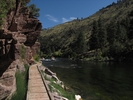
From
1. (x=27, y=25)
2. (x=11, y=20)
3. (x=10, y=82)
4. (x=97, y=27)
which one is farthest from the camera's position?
(x=97, y=27)

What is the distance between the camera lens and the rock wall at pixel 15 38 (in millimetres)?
10006

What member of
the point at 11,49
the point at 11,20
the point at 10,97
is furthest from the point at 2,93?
the point at 11,20

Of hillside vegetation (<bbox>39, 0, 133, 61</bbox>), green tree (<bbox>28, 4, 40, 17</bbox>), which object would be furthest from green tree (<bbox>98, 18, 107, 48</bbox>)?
green tree (<bbox>28, 4, 40, 17</bbox>)

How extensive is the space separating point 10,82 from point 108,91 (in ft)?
34.0

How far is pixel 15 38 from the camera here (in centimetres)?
1250

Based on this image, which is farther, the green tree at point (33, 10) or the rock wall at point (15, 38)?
the green tree at point (33, 10)

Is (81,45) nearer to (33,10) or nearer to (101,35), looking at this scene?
(101,35)

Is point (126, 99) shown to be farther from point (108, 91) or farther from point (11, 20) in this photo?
point (11, 20)

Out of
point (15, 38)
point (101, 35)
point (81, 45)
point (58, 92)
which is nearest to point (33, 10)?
point (15, 38)

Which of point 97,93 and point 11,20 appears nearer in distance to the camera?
point 97,93

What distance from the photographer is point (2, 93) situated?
574 centimetres

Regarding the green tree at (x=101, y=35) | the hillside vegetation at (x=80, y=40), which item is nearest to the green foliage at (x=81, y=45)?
the hillside vegetation at (x=80, y=40)

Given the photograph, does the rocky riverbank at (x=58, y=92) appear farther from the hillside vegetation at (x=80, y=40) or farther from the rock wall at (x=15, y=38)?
the hillside vegetation at (x=80, y=40)

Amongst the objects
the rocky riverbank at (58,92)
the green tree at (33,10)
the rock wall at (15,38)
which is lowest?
the rocky riverbank at (58,92)
